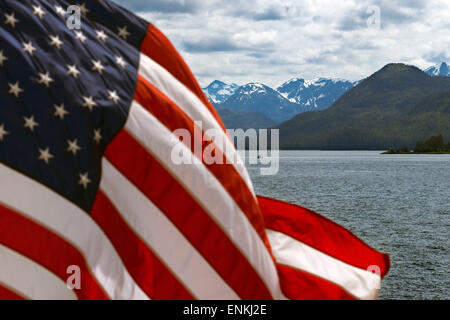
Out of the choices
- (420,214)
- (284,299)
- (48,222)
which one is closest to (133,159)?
(48,222)

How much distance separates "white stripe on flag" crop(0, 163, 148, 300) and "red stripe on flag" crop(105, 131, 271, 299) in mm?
527

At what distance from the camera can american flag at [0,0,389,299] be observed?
421 cm

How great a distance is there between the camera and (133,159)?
15.0 feet

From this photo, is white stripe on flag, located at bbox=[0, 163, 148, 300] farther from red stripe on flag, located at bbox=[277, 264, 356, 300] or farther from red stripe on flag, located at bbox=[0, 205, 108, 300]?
red stripe on flag, located at bbox=[277, 264, 356, 300]

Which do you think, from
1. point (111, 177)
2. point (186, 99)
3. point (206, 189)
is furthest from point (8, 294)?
point (186, 99)

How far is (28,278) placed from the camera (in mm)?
4273

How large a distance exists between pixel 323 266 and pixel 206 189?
70.2 inches

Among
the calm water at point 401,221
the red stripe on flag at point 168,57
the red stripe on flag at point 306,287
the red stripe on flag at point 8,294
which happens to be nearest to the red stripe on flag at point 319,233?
the red stripe on flag at point 306,287

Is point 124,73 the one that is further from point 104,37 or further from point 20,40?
point 20,40

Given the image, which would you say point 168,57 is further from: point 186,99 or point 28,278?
point 28,278

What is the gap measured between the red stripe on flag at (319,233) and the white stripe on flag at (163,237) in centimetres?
131

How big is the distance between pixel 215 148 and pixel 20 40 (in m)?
1.89

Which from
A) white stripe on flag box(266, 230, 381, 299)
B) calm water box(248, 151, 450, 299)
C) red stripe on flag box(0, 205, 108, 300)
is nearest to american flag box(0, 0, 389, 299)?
red stripe on flag box(0, 205, 108, 300)
